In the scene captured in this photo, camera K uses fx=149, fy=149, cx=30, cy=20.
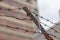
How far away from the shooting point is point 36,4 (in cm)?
267

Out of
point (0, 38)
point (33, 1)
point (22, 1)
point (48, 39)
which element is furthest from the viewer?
point (33, 1)

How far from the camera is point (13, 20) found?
2199 mm

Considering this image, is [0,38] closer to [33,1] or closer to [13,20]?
[13,20]

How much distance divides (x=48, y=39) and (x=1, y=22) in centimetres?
119

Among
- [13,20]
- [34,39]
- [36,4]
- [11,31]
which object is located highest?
[36,4]

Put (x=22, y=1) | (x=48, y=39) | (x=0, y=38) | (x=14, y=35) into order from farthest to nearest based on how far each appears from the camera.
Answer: (x=22, y=1) < (x=14, y=35) < (x=0, y=38) < (x=48, y=39)

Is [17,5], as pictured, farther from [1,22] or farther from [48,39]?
[48,39]

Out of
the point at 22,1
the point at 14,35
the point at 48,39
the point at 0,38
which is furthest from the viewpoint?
the point at 22,1

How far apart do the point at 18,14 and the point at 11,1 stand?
23 cm

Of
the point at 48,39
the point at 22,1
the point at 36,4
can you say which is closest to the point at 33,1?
the point at 36,4

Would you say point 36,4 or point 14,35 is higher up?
point 36,4

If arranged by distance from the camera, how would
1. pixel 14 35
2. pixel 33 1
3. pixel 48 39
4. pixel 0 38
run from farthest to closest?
1. pixel 33 1
2. pixel 14 35
3. pixel 0 38
4. pixel 48 39

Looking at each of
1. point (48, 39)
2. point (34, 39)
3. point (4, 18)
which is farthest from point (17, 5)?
point (48, 39)

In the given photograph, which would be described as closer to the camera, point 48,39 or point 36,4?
point 48,39
